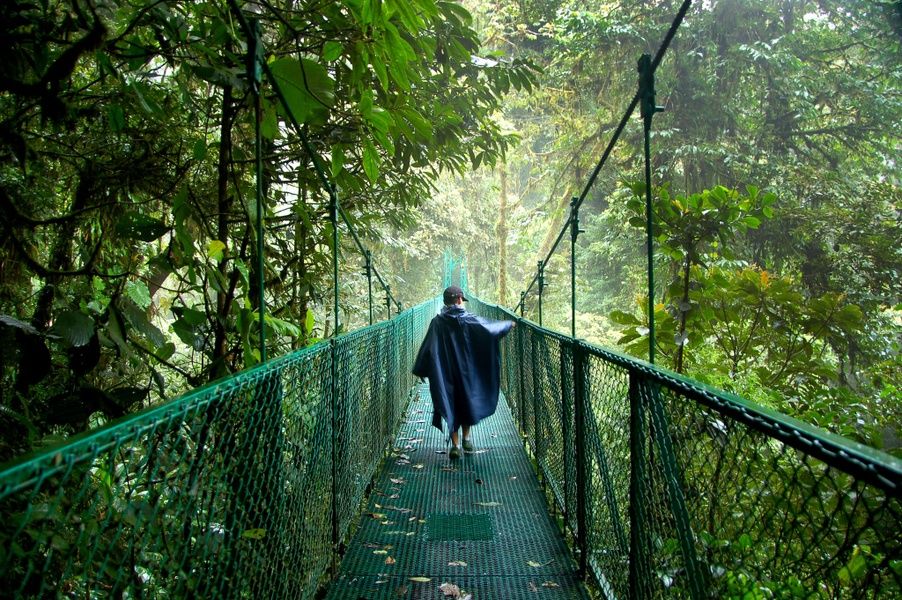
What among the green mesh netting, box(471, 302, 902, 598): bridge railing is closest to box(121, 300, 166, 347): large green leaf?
the green mesh netting

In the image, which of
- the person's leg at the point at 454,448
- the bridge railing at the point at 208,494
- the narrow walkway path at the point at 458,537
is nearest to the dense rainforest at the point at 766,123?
the person's leg at the point at 454,448

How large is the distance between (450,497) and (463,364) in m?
1.04

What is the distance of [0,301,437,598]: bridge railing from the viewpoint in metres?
0.67

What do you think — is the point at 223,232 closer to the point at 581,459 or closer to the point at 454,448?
the point at 581,459

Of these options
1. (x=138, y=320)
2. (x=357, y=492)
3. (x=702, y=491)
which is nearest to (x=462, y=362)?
(x=357, y=492)

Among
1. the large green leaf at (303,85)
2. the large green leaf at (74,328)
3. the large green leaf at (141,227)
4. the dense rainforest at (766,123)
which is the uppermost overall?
the dense rainforest at (766,123)

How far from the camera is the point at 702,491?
1.20 metres

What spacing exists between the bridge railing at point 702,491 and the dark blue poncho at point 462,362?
3.01 feet

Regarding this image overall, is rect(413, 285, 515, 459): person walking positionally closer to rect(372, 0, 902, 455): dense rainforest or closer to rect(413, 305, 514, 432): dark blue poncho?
rect(413, 305, 514, 432): dark blue poncho

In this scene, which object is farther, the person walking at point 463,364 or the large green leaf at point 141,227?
the person walking at point 463,364

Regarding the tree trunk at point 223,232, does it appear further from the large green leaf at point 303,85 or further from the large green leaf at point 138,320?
the large green leaf at point 303,85

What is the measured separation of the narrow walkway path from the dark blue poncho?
1.03 ft

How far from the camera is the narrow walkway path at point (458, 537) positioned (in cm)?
190

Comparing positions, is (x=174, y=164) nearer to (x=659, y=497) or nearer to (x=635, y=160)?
(x=659, y=497)
